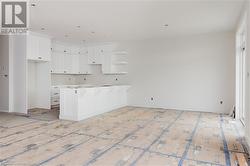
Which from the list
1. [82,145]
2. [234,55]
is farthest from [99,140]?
[234,55]

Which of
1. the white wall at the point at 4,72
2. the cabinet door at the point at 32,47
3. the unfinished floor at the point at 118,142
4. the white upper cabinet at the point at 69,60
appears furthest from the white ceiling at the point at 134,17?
the unfinished floor at the point at 118,142

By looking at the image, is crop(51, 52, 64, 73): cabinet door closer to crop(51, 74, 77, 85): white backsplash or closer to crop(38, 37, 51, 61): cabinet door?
crop(51, 74, 77, 85): white backsplash

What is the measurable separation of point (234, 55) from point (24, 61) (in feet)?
22.4

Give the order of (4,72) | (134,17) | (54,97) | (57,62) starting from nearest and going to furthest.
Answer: (134,17), (4,72), (54,97), (57,62)

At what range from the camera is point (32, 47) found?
19.9ft

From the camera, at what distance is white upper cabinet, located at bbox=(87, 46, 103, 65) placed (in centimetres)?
812

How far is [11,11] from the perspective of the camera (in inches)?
163

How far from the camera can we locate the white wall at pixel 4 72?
618cm

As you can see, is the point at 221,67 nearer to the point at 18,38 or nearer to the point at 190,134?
the point at 190,134

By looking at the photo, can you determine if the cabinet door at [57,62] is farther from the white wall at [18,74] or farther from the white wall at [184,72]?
the white wall at [184,72]

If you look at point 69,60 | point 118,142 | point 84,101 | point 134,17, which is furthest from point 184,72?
point 69,60

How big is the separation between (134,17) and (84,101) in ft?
8.77

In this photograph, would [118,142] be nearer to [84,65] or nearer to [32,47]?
[32,47]

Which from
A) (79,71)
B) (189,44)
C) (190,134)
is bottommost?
(190,134)
